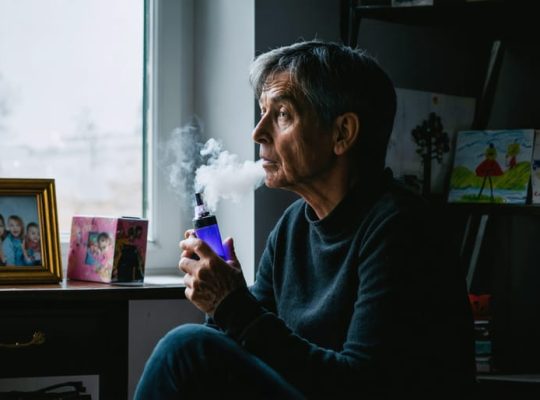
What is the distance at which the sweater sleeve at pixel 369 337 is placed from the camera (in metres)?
1.38

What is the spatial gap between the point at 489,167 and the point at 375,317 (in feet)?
3.49

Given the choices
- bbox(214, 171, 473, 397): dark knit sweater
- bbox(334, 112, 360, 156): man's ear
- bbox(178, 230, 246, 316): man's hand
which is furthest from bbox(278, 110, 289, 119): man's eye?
bbox(178, 230, 246, 316): man's hand

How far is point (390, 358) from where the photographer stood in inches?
54.4

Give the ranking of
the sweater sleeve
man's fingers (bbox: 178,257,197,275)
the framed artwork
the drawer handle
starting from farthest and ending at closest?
the framed artwork < the drawer handle < man's fingers (bbox: 178,257,197,275) < the sweater sleeve

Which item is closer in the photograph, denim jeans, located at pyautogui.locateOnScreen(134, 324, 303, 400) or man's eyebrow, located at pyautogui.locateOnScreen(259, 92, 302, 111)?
denim jeans, located at pyautogui.locateOnScreen(134, 324, 303, 400)

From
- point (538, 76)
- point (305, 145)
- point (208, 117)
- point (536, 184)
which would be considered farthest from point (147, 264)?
point (538, 76)

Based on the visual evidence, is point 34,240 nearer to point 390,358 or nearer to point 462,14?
point 390,358

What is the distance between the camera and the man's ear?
1.60m

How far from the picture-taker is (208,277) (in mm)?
1478

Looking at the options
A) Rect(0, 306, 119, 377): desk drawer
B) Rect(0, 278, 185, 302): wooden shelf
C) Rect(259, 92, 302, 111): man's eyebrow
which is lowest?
Rect(0, 306, 119, 377): desk drawer

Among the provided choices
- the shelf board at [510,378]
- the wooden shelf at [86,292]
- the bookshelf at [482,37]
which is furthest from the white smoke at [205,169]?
the shelf board at [510,378]

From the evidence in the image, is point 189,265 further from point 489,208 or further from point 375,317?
point 489,208

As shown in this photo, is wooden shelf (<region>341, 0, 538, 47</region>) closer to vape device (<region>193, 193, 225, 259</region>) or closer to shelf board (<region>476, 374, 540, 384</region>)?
vape device (<region>193, 193, 225, 259</region>)

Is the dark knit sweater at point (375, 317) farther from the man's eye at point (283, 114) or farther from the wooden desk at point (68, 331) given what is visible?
the wooden desk at point (68, 331)
